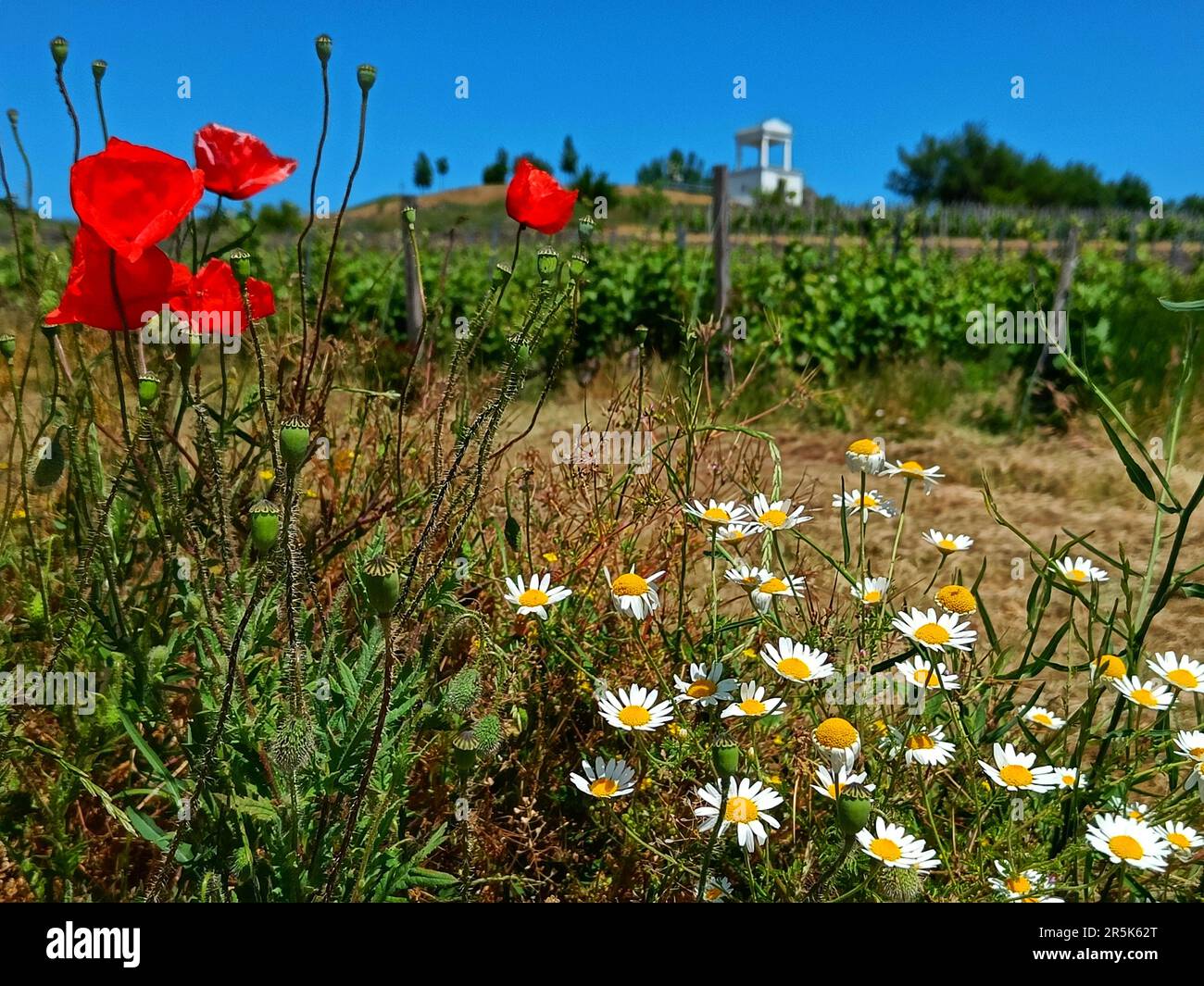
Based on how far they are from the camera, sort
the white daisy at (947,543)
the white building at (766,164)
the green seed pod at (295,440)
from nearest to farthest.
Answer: the green seed pod at (295,440), the white daisy at (947,543), the white building at (766,164)

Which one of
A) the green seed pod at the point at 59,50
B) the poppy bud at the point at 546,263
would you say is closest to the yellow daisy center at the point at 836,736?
the poppy bud at the point at 546,263

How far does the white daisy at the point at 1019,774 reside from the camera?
1261 millimetres

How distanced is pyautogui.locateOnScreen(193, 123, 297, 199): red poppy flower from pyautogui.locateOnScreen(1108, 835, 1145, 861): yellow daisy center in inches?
59.9

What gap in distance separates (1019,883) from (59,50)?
1.86 metres

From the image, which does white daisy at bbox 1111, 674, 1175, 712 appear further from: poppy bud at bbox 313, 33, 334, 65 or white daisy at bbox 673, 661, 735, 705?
poppy bud at bbox 313, 33, 334, 65

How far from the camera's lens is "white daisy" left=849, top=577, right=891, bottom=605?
1449mm

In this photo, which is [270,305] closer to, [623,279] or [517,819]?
[517,819]

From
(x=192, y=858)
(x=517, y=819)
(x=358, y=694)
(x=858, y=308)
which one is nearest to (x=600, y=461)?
(x=517, y=819)

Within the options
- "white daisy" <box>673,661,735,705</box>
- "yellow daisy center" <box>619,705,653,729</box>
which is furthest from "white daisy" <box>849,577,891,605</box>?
"yellow daisy center" <box>619,705,653,729</box>

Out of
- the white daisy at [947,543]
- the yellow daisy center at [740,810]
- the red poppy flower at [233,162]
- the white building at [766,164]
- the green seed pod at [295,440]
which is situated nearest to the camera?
the green seed pod at [295,440]

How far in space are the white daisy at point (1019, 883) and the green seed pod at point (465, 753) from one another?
707 mm

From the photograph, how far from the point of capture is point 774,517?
5.27 feet

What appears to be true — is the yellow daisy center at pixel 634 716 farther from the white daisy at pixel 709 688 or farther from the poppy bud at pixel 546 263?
the poppy bud at pixel 546 263

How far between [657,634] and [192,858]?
1068mm
